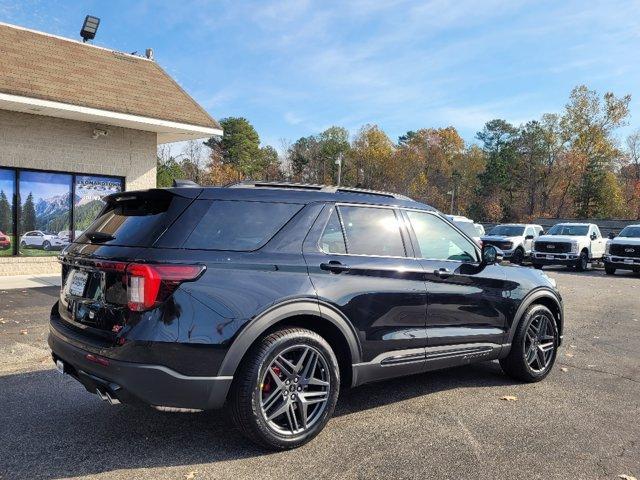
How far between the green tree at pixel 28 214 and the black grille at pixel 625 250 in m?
19.1

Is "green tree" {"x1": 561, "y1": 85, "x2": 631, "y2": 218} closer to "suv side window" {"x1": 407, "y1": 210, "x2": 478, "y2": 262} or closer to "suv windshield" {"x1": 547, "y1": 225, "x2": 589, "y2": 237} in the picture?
"suv windshield" {"x1": 547, "y1": 225, "x2": 589, "y2": 237}

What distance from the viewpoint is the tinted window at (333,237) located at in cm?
389

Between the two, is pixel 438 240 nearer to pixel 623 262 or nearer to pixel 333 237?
pixel 333 237

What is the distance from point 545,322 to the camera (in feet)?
18.0

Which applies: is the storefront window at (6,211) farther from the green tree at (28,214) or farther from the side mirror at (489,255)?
the side mirror at (489,255)

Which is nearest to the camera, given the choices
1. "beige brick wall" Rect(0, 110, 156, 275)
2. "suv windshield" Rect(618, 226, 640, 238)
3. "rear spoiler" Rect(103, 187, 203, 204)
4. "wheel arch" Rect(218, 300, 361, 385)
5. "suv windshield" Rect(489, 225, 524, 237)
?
"wheel arch" Rect(218, 300, 361, 385)

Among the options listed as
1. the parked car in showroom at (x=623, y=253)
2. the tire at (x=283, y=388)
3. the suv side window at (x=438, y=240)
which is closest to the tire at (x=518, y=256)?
the parked car in showroom at (x=623, y=253)

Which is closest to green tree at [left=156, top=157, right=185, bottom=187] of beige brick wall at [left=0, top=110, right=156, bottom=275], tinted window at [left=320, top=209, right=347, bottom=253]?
beige brick wall at [left=0, top=110, right=156, bottom=275]

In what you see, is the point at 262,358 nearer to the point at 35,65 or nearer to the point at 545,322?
the point at 545,322

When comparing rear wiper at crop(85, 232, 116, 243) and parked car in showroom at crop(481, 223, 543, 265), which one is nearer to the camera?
rear wiper at crop(85, 232, 116, 243)

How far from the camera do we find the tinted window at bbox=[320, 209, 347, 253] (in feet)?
12.8

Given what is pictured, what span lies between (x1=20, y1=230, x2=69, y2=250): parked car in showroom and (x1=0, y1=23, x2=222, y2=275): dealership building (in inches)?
0.9

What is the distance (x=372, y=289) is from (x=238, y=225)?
113 centimetres

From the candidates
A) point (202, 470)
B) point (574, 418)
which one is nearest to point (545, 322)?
point (574, 418)
